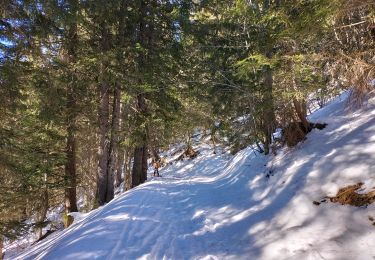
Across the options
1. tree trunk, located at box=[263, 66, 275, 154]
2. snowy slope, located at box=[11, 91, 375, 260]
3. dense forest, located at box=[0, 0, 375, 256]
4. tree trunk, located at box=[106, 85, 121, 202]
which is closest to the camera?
snowy slope, located at box=[11, 91, 375, 260]

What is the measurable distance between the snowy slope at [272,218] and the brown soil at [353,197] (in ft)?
0.39

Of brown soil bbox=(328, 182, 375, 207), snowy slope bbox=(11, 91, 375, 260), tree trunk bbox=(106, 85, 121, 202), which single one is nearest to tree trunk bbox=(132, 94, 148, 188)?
tree trunk bbox=(106, 85, 121, 202)

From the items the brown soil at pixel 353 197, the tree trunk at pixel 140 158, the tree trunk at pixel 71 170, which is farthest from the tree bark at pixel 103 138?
the brown soil at pixel 353 197

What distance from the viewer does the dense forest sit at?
7840mm

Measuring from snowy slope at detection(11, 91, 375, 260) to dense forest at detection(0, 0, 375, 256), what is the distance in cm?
100

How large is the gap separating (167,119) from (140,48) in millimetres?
3785

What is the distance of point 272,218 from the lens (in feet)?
24.0

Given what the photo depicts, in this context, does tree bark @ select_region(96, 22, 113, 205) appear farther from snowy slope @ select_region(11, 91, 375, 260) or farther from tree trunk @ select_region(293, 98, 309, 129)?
tree trunk @ select_region(293, 98, 309, 129)

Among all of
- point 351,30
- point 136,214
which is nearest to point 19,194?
point 136,214

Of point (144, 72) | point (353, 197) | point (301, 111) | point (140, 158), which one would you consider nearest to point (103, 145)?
point (140, 158)

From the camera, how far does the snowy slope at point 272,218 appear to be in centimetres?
564

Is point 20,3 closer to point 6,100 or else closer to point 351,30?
point 6,100

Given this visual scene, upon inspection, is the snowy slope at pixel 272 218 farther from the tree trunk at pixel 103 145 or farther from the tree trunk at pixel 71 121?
the tree trunk at pixel 71 121

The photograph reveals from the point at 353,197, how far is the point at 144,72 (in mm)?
10359
